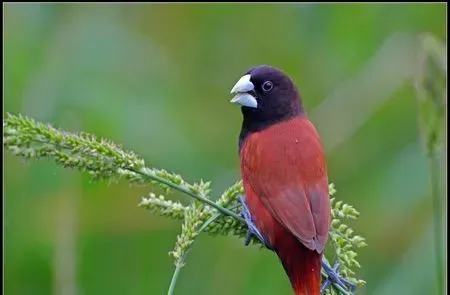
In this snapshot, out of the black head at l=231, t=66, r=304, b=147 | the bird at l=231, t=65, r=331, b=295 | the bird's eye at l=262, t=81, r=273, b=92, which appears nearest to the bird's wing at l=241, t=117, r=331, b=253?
the bird at l=231, t=65, r=331, b=295

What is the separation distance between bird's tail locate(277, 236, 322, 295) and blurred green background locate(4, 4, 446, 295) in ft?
3.58

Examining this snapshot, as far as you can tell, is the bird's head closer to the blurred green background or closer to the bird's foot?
the blurred green background

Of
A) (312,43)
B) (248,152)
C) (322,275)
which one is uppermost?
(312,43)

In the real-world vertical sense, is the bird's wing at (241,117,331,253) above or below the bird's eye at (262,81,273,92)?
below

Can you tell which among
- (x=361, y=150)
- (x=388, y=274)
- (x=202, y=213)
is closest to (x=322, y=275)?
(x=202, y=213)

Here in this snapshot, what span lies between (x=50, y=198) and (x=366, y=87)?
164 centimetres

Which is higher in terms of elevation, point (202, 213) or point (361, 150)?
point (361, 150)

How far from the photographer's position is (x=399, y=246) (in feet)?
15.9

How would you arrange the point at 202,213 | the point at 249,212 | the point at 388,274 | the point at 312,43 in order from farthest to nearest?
1. the point at 312,43
2. the point at 388,274
3. the point at 249,212
4. the point at 202,213

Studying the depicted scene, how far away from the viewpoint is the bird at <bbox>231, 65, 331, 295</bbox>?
122 inches

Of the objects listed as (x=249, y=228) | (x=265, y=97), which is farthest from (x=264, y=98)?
(x=249, y=228)

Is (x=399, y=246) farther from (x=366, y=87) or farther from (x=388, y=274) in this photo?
(x=366, y=87)

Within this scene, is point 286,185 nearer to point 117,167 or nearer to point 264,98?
point 264,98

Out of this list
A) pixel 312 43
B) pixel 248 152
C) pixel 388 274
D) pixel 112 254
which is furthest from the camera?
pixel 312 43
